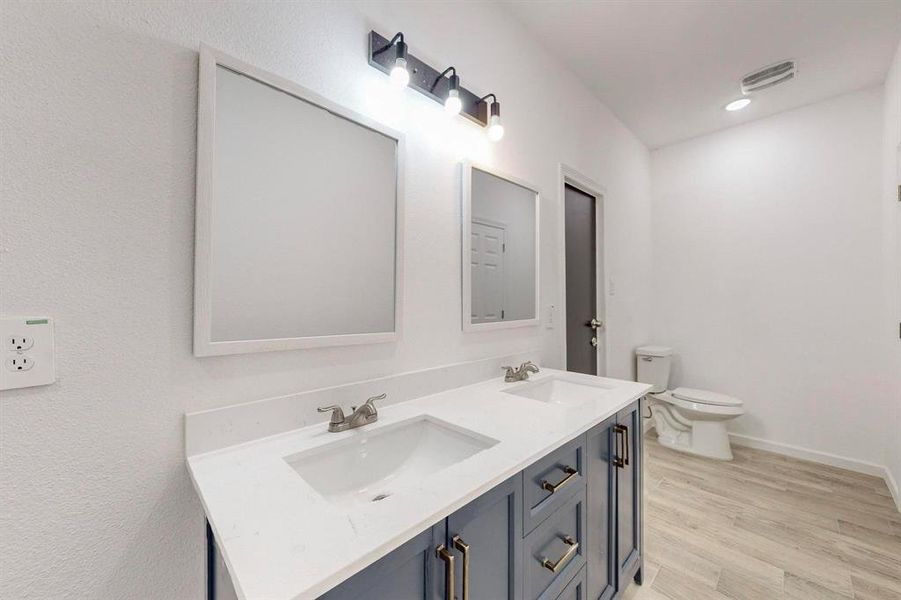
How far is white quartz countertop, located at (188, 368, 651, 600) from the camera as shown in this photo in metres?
0.48

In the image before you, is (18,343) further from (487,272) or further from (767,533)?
(767,533)

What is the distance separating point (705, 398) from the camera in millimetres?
2652

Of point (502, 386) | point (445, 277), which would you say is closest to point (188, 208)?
point (445, 277)

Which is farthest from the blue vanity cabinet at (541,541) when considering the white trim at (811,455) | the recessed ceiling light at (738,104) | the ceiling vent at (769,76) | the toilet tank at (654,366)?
the recessed ceiling light at (738,104)

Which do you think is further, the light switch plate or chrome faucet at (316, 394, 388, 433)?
chrome faucet at (316, 394, 388, 433)

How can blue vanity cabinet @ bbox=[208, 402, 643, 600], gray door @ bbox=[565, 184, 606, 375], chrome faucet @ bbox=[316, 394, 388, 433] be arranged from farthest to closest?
gray door @ bbox=[565, 184, 606, 375] < chrome faucet @ bbox=[316, 394, 388, 433] < blue vanity cabinet @ bbox=[208, 402, 643, 600]

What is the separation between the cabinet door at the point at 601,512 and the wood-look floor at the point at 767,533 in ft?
1.05

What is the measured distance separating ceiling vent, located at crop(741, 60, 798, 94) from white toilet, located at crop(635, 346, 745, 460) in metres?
1.94

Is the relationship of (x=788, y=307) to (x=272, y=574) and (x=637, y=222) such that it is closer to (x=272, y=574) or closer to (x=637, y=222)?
(x=637, y=222)

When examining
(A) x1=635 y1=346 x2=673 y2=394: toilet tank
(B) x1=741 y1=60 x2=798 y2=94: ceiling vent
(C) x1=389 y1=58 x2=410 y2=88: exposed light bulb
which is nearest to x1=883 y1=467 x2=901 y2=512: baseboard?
(A) x1=635 y1=346 x2=673 y2=394: toilet tank

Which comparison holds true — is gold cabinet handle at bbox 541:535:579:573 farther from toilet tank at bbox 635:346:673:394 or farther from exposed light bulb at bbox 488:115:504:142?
toilet tank at bbox 635:346:673:394

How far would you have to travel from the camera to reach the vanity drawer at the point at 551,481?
88 cm

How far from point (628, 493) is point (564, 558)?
55 centimetres

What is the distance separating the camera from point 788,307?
2.72m
